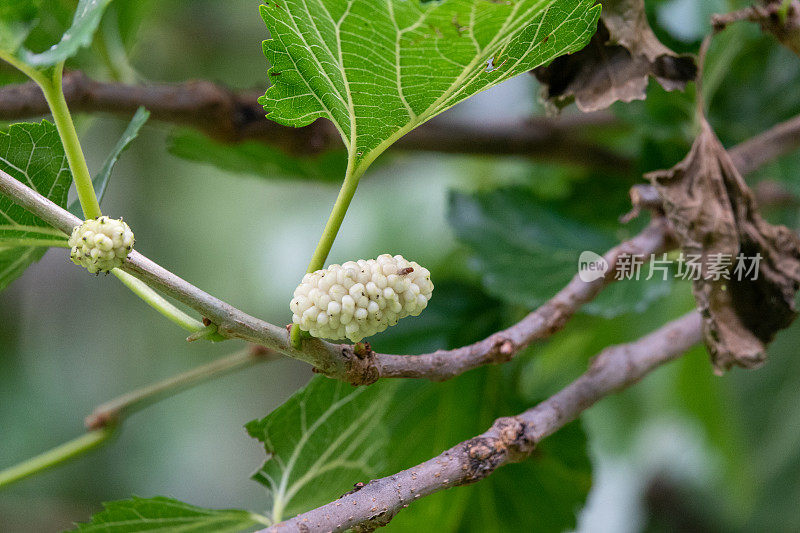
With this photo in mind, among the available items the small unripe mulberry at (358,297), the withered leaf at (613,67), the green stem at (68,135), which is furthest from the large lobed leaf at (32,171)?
the withered leaf at (613,67)

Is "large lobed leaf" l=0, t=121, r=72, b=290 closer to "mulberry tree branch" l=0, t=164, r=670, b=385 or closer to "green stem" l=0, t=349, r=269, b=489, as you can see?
"mulberry tree branch" l=0, t=164, r=670, b=385

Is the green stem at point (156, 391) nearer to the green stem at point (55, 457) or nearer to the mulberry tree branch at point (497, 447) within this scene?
the green stem at point (55, 457)

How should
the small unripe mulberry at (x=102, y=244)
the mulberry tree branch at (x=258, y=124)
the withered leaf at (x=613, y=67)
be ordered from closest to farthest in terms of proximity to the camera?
the small unripe mulberry at (x=102, y=244)
the withered leaf at (x=613, y=67)
the mulberry tree branch at (x=258, y=124)

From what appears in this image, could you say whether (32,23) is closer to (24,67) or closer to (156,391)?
(24,67)

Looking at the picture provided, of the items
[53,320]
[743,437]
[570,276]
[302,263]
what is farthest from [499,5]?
[53,320]

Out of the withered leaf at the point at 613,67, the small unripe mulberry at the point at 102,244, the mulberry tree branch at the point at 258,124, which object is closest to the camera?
the small unripe mulberry at the point at 102,244

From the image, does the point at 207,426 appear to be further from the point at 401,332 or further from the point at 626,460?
the point at 401,332
